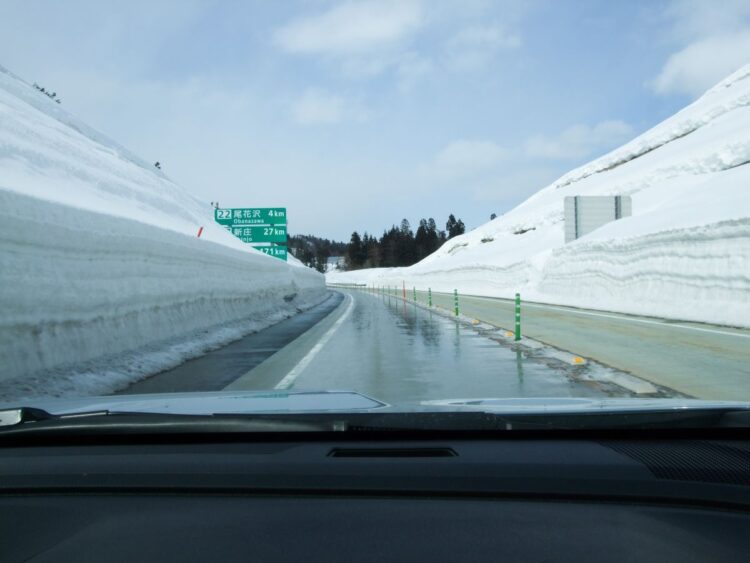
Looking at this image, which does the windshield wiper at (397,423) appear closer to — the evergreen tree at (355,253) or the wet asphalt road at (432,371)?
the wet asphalt road at (432,371)

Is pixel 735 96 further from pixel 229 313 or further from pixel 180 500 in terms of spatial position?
pixel 180 500

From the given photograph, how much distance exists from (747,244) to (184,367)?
1940cm

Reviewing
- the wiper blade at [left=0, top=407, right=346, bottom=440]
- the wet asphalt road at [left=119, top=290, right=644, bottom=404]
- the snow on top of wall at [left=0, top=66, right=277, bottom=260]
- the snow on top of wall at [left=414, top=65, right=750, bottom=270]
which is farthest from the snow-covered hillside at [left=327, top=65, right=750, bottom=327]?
the wiper blade at [left=0, top=407, right=346, bottom=440]

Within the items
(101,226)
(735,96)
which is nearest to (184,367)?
(101,226)

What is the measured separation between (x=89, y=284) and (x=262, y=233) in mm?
36076

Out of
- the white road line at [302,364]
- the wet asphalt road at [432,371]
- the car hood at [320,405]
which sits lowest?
the white road line at [302,364]

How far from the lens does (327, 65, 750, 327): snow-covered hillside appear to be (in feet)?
79.7

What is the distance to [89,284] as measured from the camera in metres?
11.4

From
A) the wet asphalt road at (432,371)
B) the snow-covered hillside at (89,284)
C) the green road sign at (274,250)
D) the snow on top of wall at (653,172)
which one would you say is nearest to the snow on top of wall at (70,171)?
the snow-covered hillside at (89,284)

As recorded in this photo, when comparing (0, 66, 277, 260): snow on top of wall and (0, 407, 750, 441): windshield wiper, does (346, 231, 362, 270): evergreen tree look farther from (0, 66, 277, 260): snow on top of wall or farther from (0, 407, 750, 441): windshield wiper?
(0, 407, 750, 441): windshield wiper

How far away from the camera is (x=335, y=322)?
2358 cm

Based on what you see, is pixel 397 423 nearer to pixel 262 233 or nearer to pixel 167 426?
pixel 167 426

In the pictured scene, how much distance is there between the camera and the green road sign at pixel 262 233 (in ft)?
154

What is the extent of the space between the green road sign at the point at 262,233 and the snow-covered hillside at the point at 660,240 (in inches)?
702
